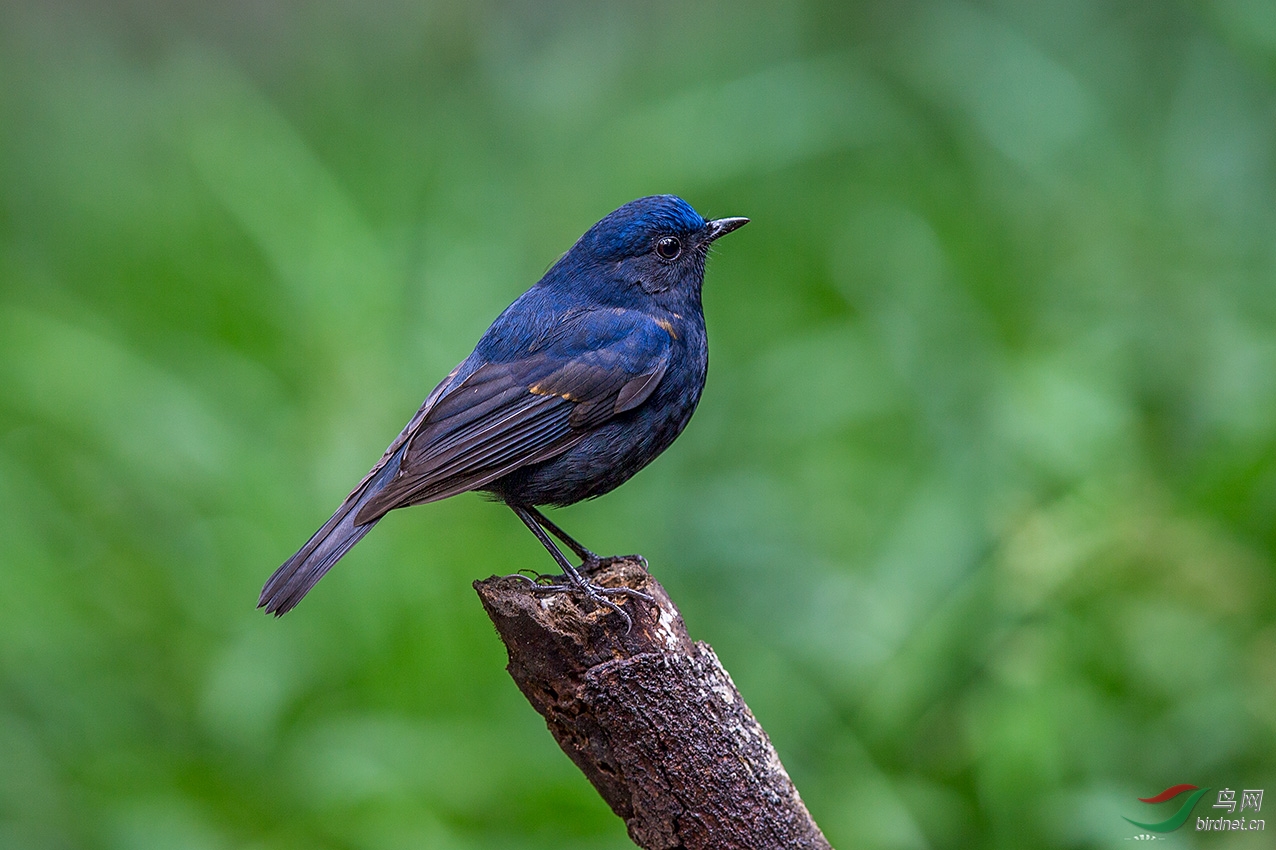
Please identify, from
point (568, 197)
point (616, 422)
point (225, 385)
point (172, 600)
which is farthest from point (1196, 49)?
point (172, 600)

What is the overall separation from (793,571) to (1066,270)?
1866 mm

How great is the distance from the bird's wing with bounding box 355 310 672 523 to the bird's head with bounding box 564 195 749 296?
0.22 meters

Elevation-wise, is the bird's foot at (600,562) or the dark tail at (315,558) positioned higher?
the bird's foot at (600,562)

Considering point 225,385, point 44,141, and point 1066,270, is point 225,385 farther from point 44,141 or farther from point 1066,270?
point 1066,270

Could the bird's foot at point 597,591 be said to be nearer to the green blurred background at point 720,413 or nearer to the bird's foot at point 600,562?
the bird's foot at point 600,562

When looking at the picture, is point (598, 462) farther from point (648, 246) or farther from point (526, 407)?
point (648, 246)

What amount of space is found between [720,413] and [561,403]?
6.92 ft

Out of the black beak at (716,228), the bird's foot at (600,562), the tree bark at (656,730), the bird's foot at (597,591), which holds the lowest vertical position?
the tree bark at (656,730)

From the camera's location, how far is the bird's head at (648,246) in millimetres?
3439

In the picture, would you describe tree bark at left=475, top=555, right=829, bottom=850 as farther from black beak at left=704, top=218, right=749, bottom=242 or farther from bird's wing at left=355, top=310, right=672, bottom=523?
black beak at left=704, top=218, right=749, bottom=242

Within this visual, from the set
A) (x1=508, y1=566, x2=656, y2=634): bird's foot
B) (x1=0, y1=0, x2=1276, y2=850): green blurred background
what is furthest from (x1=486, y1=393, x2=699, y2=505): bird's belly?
(x1=0, y1=0, x2=1276, y2=850): green blurred background

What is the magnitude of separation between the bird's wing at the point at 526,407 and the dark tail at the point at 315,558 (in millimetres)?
49

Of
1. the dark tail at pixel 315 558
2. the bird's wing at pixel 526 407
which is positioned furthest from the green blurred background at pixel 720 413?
the bird's wing at pixel 526 407

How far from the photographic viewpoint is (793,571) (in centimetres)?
429
